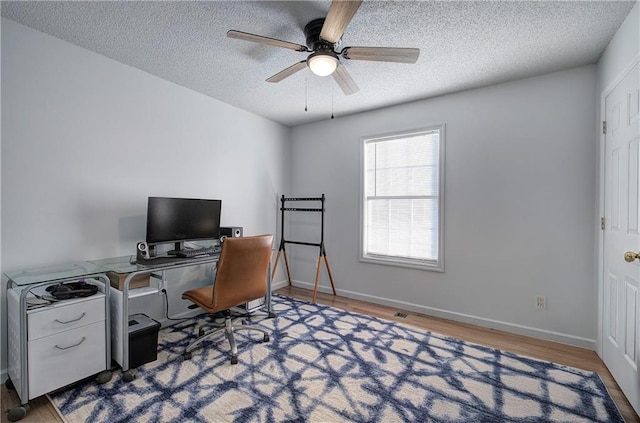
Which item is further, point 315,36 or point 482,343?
point 482,343

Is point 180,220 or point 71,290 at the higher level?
point 180,220

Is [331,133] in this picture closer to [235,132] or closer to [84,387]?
[235,132]

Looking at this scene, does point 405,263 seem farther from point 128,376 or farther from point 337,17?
point 128,376

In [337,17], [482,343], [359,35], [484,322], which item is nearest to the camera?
[337,17]

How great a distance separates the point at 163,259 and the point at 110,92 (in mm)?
1492

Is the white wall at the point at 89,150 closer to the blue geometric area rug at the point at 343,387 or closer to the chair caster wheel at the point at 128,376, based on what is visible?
the chair caster wheel at the point at 128,376

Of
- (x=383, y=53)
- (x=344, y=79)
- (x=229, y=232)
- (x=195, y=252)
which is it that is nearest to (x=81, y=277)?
(x=195, y=252)

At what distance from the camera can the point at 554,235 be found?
2.60 m

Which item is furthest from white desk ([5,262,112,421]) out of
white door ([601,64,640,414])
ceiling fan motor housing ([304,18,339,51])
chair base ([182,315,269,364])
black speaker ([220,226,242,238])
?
white door ([601,64,640,414])

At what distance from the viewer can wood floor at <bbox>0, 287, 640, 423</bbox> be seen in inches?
66.7

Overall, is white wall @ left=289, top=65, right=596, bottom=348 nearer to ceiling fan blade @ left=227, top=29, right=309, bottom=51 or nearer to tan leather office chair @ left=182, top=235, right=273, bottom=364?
tan leather office chair @ left=182, top=235, right=273, bottom=364

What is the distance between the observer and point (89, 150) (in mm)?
2359

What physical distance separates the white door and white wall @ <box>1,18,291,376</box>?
3485 mm

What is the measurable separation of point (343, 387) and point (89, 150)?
2.65 m
